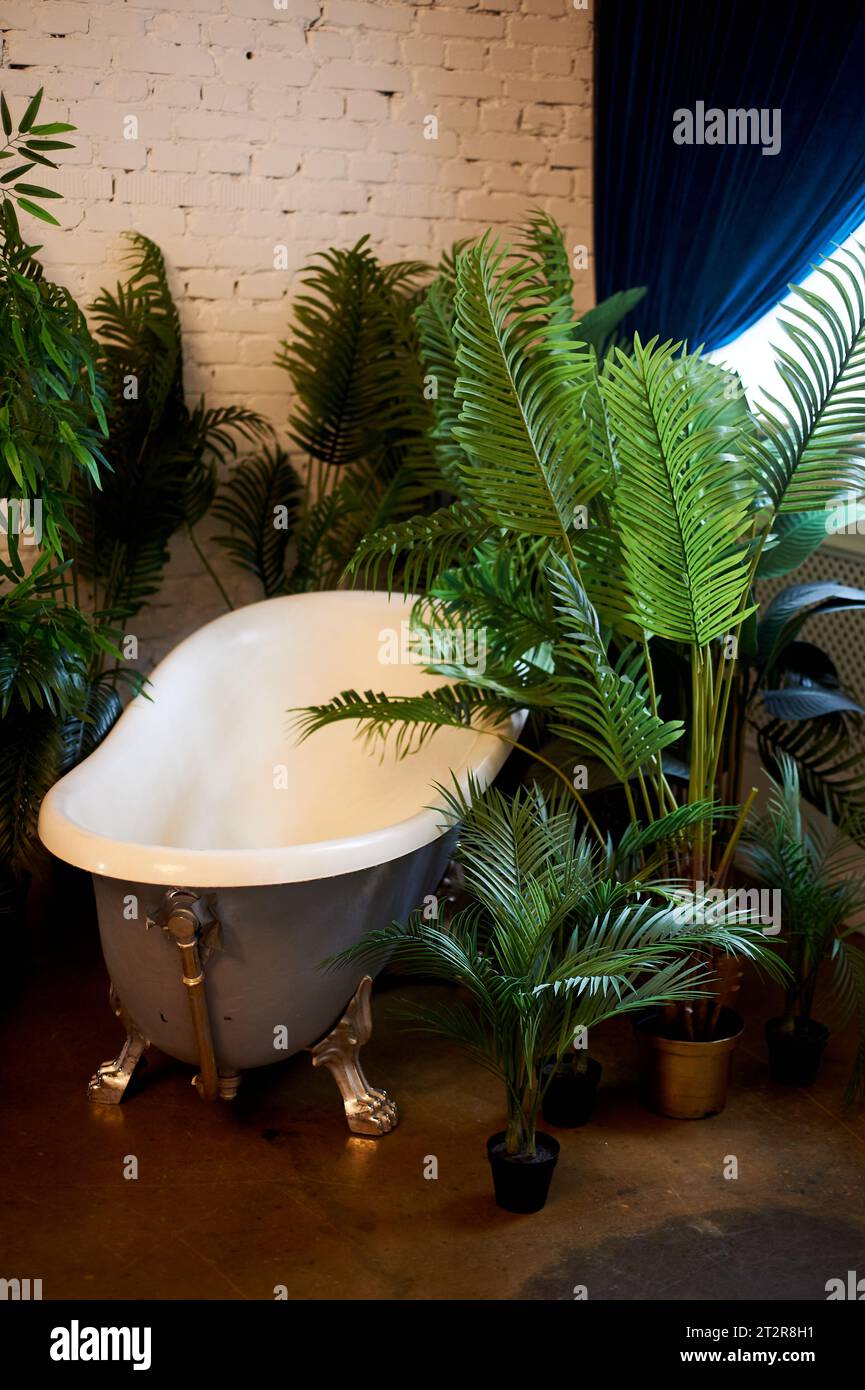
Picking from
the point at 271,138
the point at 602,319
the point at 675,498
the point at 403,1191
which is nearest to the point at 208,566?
the point at 271,138

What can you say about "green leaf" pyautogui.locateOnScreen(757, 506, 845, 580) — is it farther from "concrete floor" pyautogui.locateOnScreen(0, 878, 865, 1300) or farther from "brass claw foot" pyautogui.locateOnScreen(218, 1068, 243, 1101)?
"brass claw foot" pyautogui.locateOnScreen(218, 1068, 243, 1101)

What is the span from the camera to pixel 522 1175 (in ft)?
7.06

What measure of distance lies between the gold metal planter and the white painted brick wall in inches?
76.9

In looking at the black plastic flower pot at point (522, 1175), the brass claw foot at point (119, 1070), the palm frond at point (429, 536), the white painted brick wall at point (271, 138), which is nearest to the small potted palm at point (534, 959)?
the black plastic flower pot at point (522, 1175)

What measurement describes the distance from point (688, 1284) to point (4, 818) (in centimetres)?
170

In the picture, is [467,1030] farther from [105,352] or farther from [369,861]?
[105,352]

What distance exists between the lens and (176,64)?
339 centimetres

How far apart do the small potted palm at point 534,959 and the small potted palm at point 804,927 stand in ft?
0.73

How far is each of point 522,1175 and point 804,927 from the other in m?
0.75

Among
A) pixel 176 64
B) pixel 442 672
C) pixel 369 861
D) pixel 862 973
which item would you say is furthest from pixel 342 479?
pixel 862 973

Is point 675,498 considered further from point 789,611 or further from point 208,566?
point 208,566

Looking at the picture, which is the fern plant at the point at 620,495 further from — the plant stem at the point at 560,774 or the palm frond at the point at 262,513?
the palm frond at the point at 262,513

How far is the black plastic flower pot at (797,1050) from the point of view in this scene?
2.57 m

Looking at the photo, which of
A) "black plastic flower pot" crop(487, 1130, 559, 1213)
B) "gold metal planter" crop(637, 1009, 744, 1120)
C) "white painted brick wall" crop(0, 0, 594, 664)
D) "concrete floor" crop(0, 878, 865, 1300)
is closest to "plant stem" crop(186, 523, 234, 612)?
"white painted brick wall" crop(0, 0, 594, 664)
